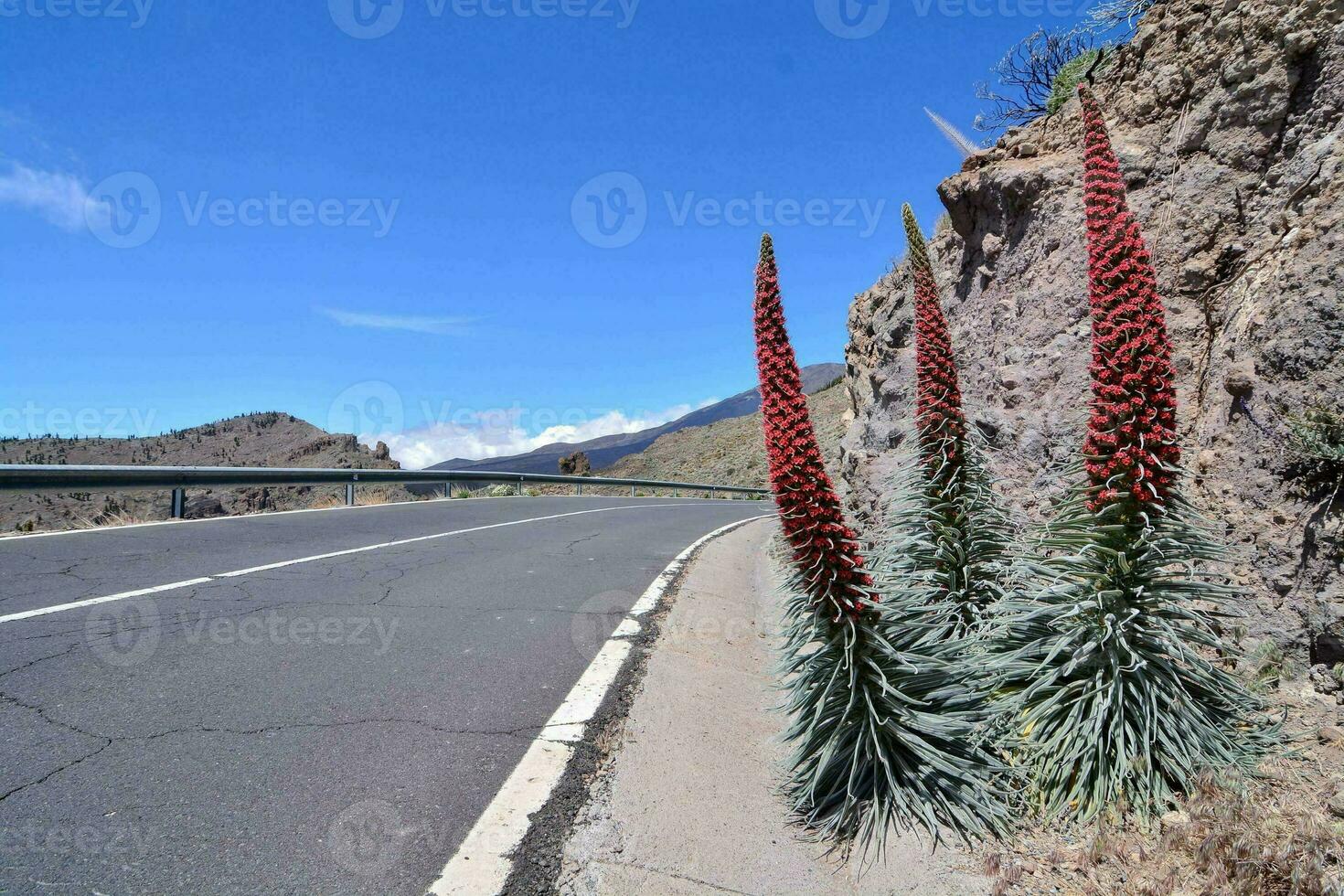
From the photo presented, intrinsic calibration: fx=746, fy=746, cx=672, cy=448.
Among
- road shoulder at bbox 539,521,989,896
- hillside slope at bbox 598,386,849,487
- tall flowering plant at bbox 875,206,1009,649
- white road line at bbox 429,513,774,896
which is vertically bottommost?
road shoulder at bbox 539,521,989,896

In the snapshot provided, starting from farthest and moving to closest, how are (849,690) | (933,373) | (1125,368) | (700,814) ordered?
(933,373), (700,814), (849,690), (1125,368)

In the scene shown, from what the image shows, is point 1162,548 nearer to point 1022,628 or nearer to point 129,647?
point 1022,628

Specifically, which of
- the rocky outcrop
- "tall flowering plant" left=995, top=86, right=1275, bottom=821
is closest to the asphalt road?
"tall flowering plant" left=995, top=86, right=1275, bottom=821

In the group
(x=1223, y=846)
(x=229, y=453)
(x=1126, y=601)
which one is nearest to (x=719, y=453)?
(x=229, y=453)

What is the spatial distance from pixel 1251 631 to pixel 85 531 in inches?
474

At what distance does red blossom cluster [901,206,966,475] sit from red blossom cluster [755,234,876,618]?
890 mm

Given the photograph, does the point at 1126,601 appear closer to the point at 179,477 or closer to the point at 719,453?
the point at 179,477

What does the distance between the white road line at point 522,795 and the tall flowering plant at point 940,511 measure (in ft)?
5.74

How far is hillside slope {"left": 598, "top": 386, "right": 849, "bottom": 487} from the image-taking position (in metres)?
44.2

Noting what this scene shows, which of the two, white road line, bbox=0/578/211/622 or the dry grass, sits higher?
white road line, bbox=0/578/211/622

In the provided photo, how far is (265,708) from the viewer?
154 inches

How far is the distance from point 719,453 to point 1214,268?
51.3m

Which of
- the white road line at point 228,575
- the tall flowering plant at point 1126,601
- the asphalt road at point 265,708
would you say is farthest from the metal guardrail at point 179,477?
the tall flowering plant at point 1126,601

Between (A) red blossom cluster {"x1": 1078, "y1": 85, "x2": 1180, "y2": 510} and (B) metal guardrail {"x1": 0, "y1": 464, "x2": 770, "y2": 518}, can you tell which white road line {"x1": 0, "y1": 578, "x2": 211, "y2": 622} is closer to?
(B) metal guardrail {"x1": 0, "y1": 464, "x2": 770, "y2": 518}
